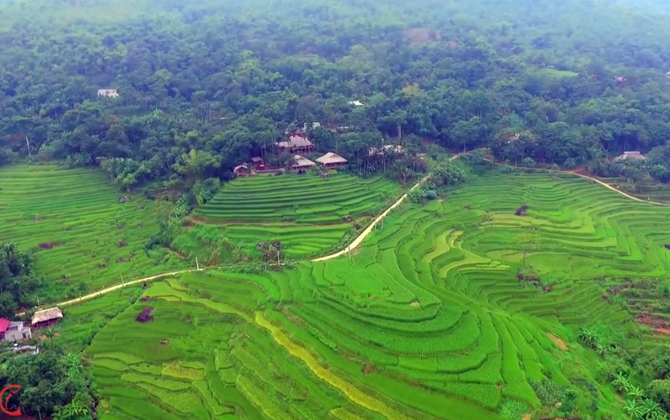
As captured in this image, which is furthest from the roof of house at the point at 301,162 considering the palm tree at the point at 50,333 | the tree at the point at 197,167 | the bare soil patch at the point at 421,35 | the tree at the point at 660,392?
the bare soil patch at the point at 421,35

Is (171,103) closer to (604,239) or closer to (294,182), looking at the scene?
(294,182)

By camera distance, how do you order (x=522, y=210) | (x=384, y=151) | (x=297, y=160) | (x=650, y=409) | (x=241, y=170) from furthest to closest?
1. (x=384, y=151)
2. (x=297, y=160)
3. (x=241, y=170)
4. (x=522, y=210)
5. (x=650, y=409)

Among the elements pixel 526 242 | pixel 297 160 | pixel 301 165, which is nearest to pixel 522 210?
pixel 526 242

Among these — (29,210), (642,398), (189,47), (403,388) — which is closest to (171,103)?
(189,47)

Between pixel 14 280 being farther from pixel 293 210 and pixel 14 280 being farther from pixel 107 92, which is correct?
pixel 107 92

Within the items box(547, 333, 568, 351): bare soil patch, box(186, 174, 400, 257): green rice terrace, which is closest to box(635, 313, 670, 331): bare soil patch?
box(547, 333, 568, 351): bare soil patch

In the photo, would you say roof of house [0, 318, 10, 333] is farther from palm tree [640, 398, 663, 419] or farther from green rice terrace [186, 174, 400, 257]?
palm tree [640, 398, 663, 419]
